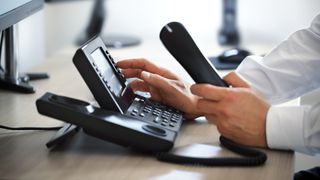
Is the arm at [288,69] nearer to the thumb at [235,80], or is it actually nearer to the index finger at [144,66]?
the thumb at [235,80]

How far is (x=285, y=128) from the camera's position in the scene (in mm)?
867

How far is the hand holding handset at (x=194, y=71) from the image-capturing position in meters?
0.80

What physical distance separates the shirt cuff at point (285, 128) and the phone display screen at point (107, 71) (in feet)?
0.85

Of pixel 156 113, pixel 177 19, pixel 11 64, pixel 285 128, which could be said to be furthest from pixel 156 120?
pixel 177 19

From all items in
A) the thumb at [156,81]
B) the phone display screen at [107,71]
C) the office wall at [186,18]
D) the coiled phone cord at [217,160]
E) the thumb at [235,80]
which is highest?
the phone display screen at [107,71]

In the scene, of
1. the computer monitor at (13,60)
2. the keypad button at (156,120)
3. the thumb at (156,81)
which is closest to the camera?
the keypad button at (156,120)

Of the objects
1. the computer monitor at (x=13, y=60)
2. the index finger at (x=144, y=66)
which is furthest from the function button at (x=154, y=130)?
the computer monitor at (x=13, y=60)

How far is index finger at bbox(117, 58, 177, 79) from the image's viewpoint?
1077 millimetres

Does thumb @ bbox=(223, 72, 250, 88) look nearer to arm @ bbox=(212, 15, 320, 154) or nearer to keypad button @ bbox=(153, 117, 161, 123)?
arm @ bbox=(212, 15, 320, 154)

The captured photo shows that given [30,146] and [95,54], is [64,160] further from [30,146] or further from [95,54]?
[95,54]

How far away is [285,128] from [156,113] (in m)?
0.22

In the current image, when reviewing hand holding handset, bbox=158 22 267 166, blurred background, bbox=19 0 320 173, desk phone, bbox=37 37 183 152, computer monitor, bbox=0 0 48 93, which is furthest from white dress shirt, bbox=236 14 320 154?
blurred background, bbox=19 0 320 173

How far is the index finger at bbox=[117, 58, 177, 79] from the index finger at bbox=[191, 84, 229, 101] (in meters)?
0.19

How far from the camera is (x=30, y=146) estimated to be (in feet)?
2.85
